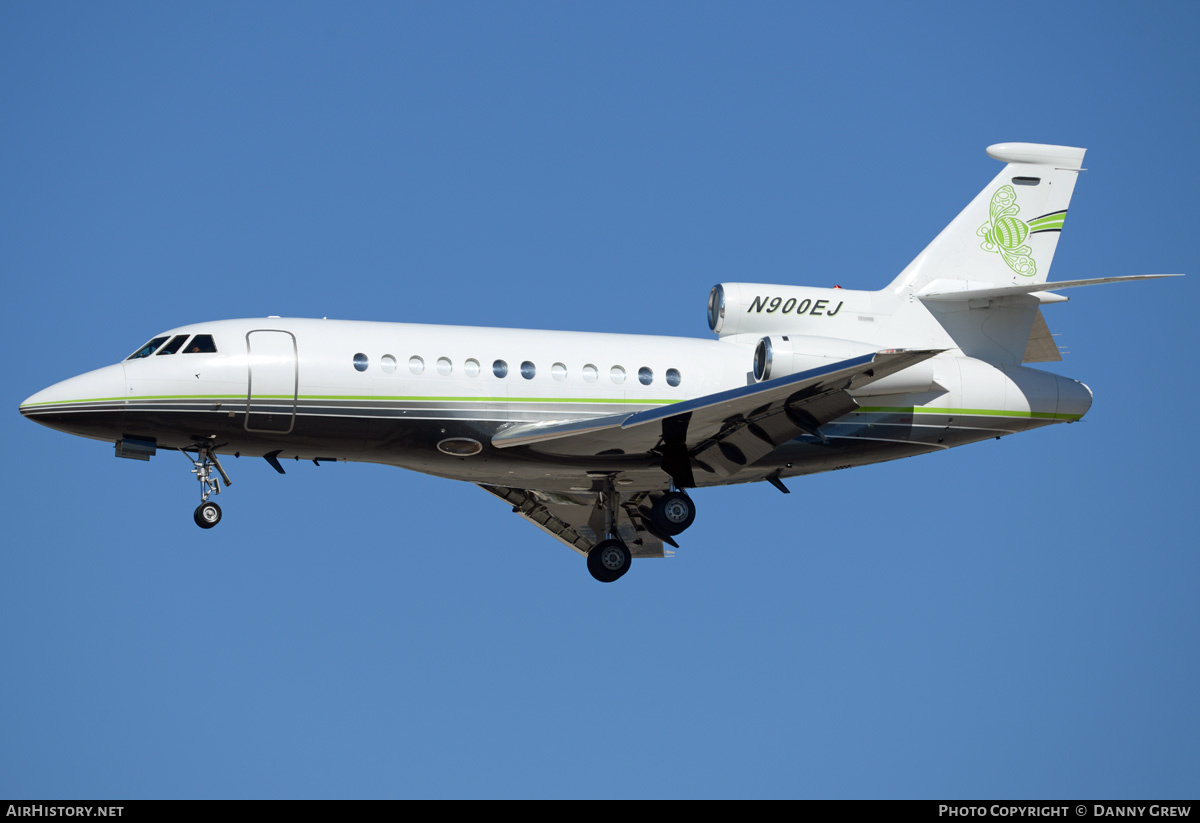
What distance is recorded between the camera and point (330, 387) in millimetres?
23078

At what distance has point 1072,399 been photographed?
82.3ft

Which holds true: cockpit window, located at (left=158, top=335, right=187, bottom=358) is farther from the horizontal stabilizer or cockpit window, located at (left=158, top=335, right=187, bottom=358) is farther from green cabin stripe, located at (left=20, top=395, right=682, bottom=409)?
the horizontal stabilizer

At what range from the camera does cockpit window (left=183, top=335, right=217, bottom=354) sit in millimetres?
23156

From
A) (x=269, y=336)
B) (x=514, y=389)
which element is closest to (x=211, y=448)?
(x=269, y=336)

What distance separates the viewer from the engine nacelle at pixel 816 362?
23.4 m

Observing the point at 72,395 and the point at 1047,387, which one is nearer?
the point at 72,395

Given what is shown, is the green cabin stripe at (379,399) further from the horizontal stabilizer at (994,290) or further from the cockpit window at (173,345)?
the horizontal stabilizer at (994,290)

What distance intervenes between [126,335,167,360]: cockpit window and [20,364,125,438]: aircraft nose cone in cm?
56

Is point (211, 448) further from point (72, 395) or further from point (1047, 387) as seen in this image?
point (1047, 387)

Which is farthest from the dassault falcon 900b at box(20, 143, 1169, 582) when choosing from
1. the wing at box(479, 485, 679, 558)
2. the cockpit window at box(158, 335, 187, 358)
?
the wing at box(479, 485, 679, 558)

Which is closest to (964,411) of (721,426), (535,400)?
(721,426)

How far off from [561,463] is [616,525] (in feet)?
8.97

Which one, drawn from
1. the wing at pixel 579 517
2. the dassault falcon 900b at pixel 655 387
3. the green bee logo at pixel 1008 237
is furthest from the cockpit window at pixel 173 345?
the green bee logo at pixel 1008 237
